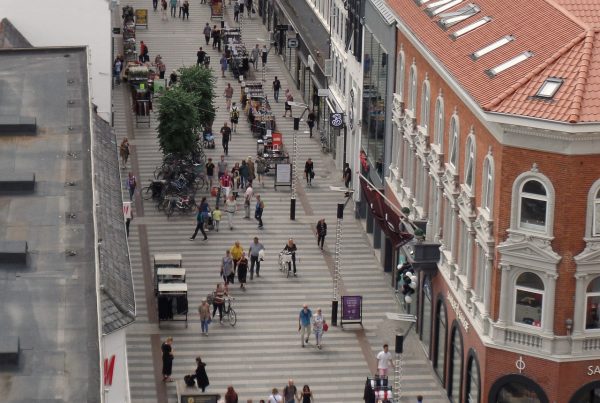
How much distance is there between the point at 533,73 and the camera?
6200cm

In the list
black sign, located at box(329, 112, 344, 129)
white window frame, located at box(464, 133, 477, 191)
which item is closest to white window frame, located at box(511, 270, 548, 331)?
white window frame, located at box(464, 133, 477, 191)

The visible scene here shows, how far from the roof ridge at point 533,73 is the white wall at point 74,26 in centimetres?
3511

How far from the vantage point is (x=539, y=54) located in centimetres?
6356

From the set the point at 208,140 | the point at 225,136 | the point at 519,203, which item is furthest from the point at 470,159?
the point at 208,140

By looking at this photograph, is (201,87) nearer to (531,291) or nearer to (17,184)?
(17,184)

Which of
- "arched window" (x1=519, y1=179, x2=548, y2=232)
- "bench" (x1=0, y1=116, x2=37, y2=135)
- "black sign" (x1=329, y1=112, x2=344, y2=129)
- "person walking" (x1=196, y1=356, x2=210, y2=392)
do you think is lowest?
"person walking" (x1=196, y1=356, x2=210, y2=392)

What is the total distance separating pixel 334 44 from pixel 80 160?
131ft

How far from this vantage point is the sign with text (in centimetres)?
7712

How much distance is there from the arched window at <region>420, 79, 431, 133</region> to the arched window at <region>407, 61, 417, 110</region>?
5.46 ft

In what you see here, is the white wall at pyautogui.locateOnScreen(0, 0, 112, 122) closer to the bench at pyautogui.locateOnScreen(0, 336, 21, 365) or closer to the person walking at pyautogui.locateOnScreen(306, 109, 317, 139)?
Answer: the person walking at pyautogui.locateOnScreen(306, 109, 317, 139)

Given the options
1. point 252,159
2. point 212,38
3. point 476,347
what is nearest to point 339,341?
point 476,347

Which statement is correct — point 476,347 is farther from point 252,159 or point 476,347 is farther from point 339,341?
point 252,159

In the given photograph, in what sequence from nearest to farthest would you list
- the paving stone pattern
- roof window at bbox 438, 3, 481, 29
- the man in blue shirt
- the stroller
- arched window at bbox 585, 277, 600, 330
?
arched window at bbox 585, 277, 600, 330 < roof window at bbox 438, 3, 481, 29 < the paving stone pattern < the man in blue shirt < the stroller

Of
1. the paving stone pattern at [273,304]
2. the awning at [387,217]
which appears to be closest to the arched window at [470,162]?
the awning at [387,217]
